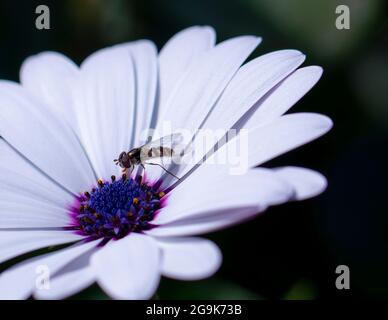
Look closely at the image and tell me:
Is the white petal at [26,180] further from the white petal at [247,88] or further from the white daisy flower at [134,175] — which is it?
the white petal at [247,88]

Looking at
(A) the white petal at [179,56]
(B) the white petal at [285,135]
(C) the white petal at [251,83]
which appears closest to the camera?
(B) the white petal at [285,135]

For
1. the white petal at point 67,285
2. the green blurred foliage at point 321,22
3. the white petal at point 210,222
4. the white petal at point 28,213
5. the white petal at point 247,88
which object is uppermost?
the green blurred foliage at point 321,22

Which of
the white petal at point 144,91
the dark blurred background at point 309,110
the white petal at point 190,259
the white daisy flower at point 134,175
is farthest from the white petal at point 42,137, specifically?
the white petal at point 190,259

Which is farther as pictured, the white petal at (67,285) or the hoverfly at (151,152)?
the hoverfly at (151,152)

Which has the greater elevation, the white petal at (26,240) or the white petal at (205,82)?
the white petal at (205,82)

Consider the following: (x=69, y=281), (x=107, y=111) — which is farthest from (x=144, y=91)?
(x=69, y=281)

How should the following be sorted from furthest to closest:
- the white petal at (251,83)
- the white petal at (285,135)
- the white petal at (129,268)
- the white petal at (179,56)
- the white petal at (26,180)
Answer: the white petal at (179,56) → the white petal at (26,180) → the white petal at (251,83) → the white petal at (285,135) → the white petal at (129,268)

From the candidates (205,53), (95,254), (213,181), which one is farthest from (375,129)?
(95,254)
